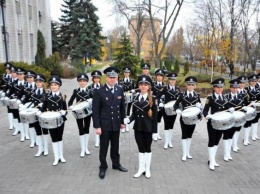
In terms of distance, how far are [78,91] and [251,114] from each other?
197 inches

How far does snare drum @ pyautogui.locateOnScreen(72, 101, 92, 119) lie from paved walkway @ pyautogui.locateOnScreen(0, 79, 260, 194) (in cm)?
122

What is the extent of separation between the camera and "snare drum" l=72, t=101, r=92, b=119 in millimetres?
6046

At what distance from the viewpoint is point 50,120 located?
18.2 feet

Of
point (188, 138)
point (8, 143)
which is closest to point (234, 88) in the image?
point (188, 138)

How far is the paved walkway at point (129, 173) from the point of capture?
16.3ft

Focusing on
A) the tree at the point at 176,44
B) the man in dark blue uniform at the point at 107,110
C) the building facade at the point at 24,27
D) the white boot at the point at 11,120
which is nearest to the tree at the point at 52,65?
the building facade at the point at 24,27

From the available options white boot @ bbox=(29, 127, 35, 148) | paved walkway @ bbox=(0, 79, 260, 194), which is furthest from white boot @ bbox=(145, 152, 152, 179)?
white boot @ bbox=(29, 127, 35, 148)

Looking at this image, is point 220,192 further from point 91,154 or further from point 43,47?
point 43,47

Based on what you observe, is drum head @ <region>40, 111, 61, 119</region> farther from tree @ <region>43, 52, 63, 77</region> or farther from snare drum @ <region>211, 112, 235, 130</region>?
tree @ <region>43, 52, 63, 77</region>

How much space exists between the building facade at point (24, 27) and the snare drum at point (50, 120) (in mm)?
18473

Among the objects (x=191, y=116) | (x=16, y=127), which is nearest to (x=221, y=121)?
(x=191, y=116)

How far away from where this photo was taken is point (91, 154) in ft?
22.4

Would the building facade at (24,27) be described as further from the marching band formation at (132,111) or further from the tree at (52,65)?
the marching band formation at (132,111)

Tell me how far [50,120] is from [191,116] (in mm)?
3284
